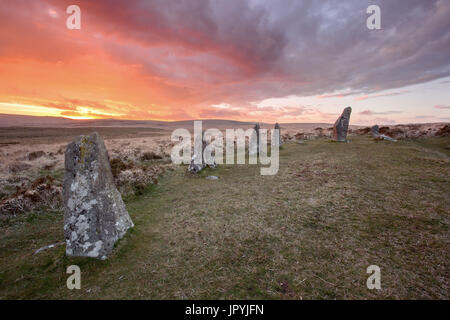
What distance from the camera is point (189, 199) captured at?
8.98 meters

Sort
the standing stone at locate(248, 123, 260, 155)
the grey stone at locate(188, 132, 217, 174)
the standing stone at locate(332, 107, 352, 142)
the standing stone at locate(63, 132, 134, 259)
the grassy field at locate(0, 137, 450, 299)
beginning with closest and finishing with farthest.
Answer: the grassy field at locate(0, 137, 450, 299) < the standing stone at locate(63, 132, 134, 259) < the grey stone at locate(188, 132, 217, 174) < the standing stone at locate(248, 123, 260, 155) < the standing stone at locate(332, 107, 352, 142)

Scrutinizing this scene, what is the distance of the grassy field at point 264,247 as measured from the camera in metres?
3.84

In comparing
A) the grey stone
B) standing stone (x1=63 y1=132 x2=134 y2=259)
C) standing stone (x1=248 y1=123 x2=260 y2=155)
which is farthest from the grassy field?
standing stone (x1=248 y1=123 x2=260 y2=155)

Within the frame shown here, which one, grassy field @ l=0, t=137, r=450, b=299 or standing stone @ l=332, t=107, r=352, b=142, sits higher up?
standing stone @ l=332, t=107, r=352, b=142

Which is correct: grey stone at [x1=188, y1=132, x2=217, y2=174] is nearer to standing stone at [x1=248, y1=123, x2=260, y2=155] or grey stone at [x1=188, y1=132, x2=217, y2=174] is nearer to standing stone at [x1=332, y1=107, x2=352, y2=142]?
standing stone at [x1=248, y1=123, x2=260, y2=155]

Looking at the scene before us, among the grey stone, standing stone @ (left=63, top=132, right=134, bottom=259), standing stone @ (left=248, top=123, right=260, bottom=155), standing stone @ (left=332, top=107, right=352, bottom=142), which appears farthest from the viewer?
standing stone @ (left=332, top=107, right=352, bottom=142)

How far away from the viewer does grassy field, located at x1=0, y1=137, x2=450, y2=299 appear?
12.6 ft

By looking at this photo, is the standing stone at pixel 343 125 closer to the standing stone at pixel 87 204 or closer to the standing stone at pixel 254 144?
the standing stone at pixel 254 144

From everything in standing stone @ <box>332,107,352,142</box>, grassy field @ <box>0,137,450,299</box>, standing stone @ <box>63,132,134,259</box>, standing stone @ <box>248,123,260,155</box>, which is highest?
standing stone @ <box>332,107,352,142</box>

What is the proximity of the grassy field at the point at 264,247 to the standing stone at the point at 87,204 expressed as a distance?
36 centimetres

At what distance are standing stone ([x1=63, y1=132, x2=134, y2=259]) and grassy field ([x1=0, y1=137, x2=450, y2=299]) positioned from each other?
360 millimetres

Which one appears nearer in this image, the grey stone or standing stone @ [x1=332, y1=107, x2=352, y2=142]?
the grey stone

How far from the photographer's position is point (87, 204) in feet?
15.9
